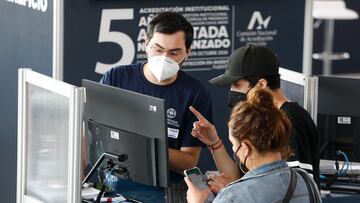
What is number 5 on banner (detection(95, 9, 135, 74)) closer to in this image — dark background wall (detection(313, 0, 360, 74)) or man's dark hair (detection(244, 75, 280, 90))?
man's dark hair (detection(244, 75, 280, 90))

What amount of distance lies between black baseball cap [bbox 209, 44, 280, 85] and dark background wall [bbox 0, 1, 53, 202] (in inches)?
55.1

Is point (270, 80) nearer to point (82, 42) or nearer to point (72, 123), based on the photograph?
point (72, 123)

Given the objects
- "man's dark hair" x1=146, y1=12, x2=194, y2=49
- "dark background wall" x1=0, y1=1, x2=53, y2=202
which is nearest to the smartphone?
"man's dark hair" x1=146, y1=12, x2=194, y2=49

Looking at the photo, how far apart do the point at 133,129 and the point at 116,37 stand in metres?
1.61

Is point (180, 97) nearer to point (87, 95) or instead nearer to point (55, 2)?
point (87, 95)

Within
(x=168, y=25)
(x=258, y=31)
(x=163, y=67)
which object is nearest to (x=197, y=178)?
(x=163, y=67)

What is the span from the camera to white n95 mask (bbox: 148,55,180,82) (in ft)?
13.4

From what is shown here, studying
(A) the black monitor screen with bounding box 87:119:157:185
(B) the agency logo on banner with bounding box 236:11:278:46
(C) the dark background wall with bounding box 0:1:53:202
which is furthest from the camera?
(B) the agency logo on banner with bounding box 236:11:278:46

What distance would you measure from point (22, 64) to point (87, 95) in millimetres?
1487

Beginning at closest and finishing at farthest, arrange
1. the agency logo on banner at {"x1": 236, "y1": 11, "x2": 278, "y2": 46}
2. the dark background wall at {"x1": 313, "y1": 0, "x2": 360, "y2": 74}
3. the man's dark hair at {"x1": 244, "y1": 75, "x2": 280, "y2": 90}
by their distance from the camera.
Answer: the man's dark hair at {"x1": 244, "y1": 75, "x2": 280, "y2": 90} → the agency logo on banner at {"x1": 236, "y1": 11, "x2": 278, "y2": 46} → the dark background wall at {"x1": 313, "y1": 0, "x2": 360, "y2": 74}

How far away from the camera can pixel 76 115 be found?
3557 millimetres

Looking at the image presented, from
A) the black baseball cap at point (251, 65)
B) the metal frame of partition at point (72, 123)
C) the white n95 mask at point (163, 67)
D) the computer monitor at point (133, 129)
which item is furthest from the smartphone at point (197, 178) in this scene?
the white n95 mask at point (163, 67)

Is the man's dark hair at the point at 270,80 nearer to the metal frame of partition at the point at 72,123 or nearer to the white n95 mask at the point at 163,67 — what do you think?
the white n95 mask at the point at 163,67

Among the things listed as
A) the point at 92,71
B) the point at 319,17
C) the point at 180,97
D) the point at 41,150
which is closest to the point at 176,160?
the point at 180,97
